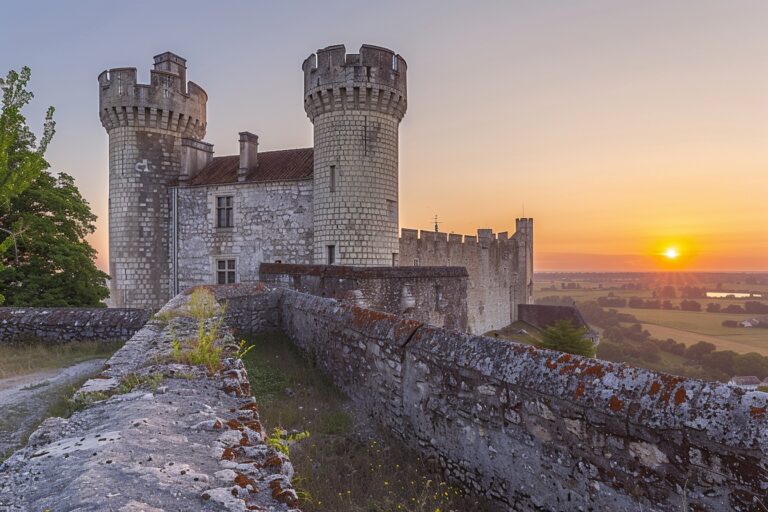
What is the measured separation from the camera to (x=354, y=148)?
60.3 feet

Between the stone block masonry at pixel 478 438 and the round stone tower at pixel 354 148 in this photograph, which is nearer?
the stone block masonry at pixel 478 438

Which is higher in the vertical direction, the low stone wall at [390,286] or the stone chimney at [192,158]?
the stone chimney at [192,158]

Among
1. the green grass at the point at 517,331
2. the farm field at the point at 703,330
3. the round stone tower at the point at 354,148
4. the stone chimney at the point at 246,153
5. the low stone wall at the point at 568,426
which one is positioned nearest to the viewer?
the low stone wall at the point at 568,426

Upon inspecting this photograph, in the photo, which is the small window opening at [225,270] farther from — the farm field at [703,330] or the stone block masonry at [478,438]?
the farm field at [703,330]

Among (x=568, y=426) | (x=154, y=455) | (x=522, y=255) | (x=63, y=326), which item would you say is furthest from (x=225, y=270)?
(x=522, y=255)

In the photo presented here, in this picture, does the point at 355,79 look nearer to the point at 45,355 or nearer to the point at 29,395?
the point at 45,355

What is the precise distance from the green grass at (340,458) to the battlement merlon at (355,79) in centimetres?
1342

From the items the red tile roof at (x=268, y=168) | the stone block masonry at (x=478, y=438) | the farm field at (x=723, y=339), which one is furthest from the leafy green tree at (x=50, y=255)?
the farm field at (x=723, y=339)

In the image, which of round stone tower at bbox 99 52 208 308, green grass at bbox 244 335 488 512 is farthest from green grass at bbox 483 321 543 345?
green grass at bbox 244 335 488 512

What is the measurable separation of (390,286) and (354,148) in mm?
7652

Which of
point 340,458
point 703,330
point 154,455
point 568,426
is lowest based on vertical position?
point 703,330

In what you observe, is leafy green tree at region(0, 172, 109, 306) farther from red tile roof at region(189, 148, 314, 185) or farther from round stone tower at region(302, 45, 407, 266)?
round stone tower at region(302, 45, 407, 266)

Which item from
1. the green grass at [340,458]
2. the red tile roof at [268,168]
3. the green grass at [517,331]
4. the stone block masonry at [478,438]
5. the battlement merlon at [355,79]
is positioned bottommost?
the green grass at [517,331]

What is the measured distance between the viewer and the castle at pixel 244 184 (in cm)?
1831
